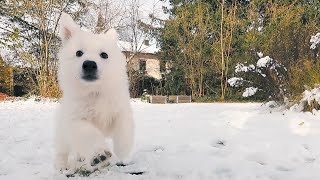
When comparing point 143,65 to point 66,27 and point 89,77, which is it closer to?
point 66,27

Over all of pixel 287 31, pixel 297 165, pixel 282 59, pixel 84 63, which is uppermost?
pixel 287 31

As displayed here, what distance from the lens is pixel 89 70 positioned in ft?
8.65

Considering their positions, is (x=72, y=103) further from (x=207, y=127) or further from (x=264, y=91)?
(x=264, y=91)

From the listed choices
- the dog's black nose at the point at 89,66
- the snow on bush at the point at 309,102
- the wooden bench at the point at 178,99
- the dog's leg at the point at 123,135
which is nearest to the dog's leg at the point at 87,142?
the dog's leg at the point at 123,135

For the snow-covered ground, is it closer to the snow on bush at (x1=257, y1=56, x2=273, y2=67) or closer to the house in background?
the snow on bush at (x1=257, y1=56, x2=273, y2=67)

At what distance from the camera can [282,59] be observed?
7.01 metres

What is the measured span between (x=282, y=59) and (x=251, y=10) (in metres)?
11.1

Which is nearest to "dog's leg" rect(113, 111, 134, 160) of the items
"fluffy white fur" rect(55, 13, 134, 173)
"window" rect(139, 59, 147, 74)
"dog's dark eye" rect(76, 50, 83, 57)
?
"fluffy white fur" rect(55, 13, 134, 173)

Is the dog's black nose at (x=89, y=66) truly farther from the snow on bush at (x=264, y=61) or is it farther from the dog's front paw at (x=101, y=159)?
the snow on bush at (x=264, y=61)

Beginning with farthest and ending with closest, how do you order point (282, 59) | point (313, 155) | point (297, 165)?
point (282, 59) < point (313, 155) < point (297, 165)

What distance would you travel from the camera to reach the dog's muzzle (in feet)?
8.60

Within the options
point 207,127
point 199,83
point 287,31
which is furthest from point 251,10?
point 207,127

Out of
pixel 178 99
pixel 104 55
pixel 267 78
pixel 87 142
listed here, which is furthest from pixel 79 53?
pixel 178 99

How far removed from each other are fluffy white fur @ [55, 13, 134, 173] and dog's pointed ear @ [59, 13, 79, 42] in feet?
0.12
